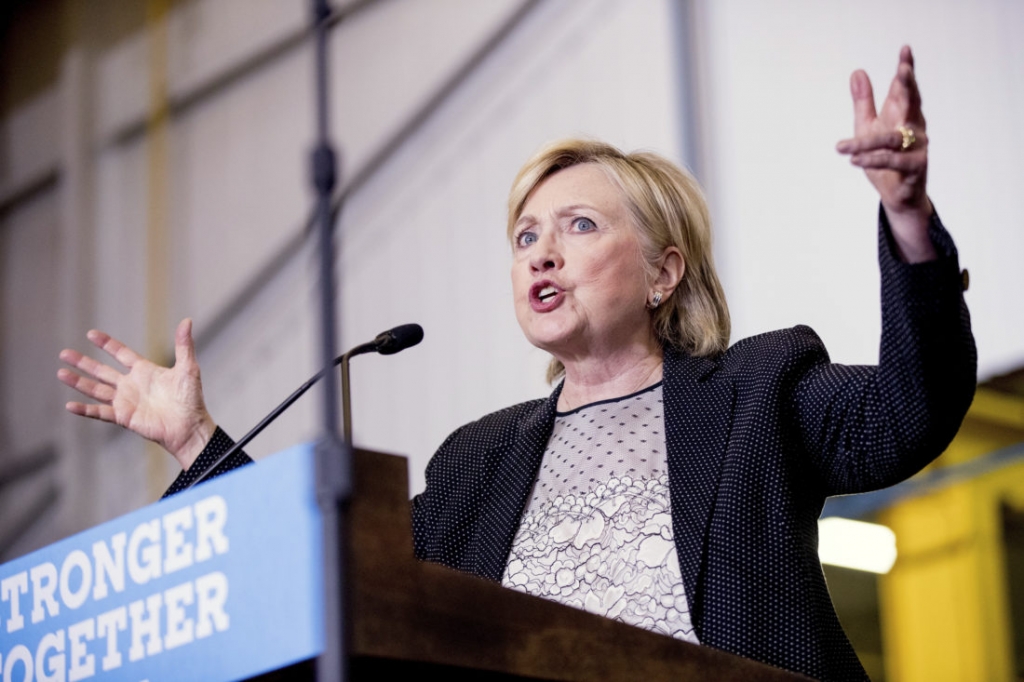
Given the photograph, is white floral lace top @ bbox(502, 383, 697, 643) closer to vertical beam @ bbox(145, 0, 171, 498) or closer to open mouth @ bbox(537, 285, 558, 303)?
open mouth @ bbox(537, 285, 558, 303)

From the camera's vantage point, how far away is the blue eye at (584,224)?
2055 mm

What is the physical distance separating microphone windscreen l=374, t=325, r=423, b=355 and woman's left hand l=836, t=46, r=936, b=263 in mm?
595

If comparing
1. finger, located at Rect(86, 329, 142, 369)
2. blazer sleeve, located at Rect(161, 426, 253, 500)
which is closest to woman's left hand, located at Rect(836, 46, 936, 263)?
blazer sleeve, located at Rect(161, 426, 253, 500)

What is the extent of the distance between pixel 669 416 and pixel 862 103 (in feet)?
1.82

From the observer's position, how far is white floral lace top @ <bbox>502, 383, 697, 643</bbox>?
1614 mm

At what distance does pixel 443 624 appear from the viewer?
38.4 inches

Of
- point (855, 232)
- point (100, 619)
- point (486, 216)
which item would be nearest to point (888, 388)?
point (100, 619)

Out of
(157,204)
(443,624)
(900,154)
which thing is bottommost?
(443,624)

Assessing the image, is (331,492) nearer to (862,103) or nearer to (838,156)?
(862,103)

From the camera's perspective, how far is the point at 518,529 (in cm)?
182

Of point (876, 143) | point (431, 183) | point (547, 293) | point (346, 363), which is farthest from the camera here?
point (431, 183)

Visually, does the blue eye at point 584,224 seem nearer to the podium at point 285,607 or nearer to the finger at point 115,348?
the finger at point 115,348

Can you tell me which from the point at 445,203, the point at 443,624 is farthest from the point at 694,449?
the point at 445,203

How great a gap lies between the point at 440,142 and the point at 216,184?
1283 mm
